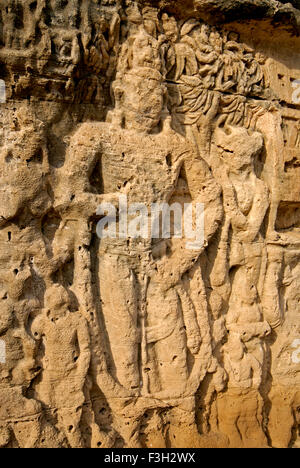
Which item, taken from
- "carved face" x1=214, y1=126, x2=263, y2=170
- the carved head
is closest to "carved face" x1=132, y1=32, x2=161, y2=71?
the carved head

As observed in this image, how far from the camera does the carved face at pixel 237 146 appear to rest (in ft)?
13.8

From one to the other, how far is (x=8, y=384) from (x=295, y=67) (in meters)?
4.08

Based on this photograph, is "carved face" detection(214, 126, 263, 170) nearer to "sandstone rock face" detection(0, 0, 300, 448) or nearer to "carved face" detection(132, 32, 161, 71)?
"sandstone rock face" detection(0, 0, 300, 448)

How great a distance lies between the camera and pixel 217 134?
425 cm

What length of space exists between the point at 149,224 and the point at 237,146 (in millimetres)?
1183

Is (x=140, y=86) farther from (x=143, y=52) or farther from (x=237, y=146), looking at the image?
(x=237, y=146)

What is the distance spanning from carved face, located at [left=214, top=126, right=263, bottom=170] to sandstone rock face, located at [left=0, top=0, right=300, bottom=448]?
13mm

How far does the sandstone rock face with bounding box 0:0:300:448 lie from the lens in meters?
3.38

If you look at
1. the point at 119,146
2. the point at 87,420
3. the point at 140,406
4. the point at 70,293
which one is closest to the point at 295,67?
the point at 119,146

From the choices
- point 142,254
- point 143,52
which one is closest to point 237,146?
point 143,52

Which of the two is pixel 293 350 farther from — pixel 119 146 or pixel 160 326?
pixel 119 146

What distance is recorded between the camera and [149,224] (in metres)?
3.81

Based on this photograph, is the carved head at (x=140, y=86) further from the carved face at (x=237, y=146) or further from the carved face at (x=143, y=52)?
the carved face at (x=237, y=146)

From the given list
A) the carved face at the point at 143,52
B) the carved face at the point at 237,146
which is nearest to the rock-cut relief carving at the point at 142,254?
the carved face at the point at 143,52
